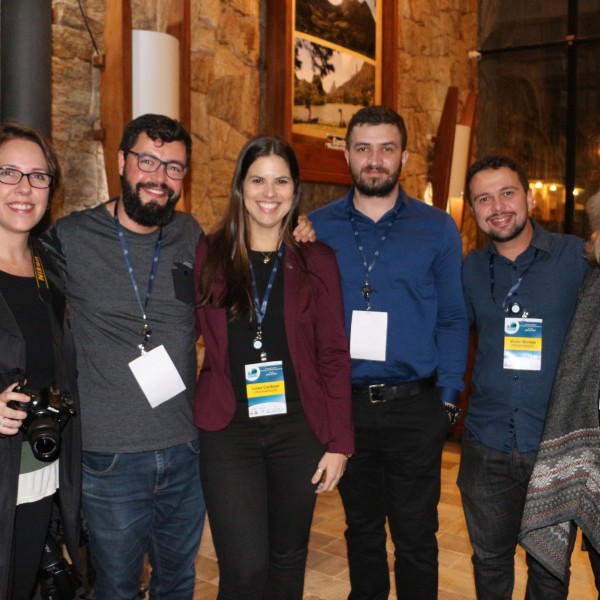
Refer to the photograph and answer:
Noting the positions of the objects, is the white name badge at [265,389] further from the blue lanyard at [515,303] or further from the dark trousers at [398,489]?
the blue lanyard at [515,303]

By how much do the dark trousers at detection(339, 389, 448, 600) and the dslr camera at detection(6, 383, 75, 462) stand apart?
3.36 feet

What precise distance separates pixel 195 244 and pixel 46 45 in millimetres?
1109

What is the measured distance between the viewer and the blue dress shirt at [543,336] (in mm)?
2145

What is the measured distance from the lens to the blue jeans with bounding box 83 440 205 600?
1.94 metres

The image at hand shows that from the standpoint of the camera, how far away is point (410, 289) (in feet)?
7.77

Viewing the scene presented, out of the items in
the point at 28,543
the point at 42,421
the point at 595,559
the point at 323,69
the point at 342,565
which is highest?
the point at 323,69

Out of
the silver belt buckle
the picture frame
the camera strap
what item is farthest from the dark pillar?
the picture frame

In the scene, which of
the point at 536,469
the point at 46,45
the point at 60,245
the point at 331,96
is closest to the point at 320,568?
the point at 536,469

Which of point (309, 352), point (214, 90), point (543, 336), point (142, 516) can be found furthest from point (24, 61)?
point (543, 336)

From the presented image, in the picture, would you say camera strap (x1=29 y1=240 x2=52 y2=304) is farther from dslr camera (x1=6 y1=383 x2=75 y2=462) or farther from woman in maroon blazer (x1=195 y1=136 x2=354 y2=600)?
woman in maroon blazer (x1=195 y1=136 x2=354 y2=600)

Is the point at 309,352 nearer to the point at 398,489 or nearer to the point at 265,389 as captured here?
the point at 265,389

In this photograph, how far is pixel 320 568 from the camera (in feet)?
10.4

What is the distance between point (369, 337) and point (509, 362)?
18.1 inches

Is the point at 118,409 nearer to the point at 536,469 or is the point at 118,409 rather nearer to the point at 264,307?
the point at 264,307
